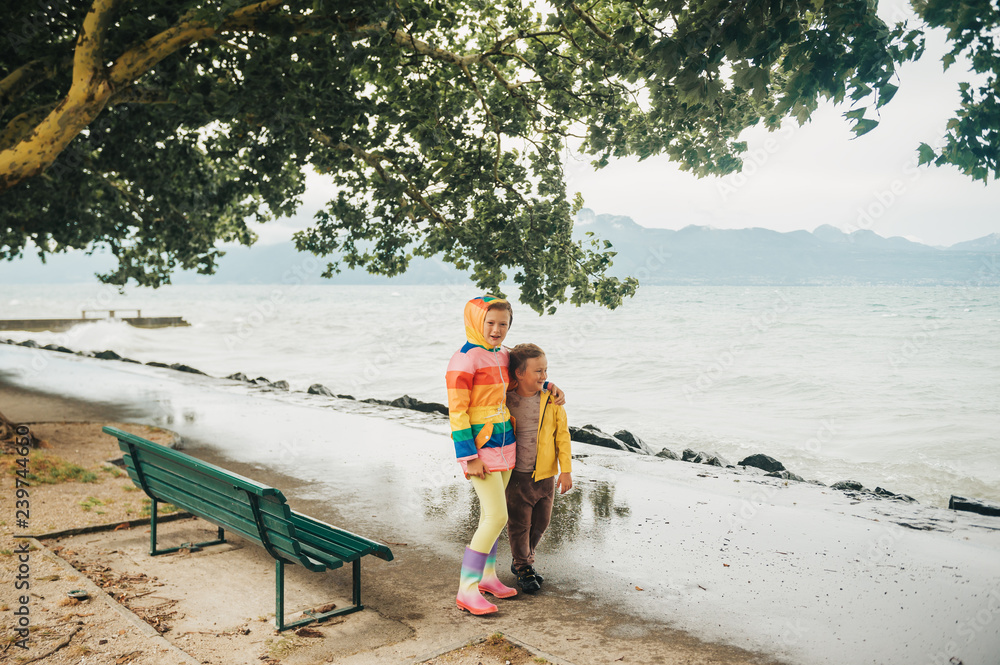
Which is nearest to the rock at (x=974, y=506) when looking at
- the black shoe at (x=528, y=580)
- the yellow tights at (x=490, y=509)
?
the black shoe at (x=528, y=580)

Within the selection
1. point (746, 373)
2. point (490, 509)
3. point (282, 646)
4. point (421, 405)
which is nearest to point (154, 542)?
point (282, 646)

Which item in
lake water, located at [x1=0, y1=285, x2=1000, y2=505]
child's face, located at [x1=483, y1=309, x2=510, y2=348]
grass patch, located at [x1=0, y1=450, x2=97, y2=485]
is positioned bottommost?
lake water, located at [x1=0, y1=285, x2=1000, y2=505]

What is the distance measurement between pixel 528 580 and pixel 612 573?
2.50 feet

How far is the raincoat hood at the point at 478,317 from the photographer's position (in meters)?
4.25

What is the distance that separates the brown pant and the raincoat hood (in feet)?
3.11

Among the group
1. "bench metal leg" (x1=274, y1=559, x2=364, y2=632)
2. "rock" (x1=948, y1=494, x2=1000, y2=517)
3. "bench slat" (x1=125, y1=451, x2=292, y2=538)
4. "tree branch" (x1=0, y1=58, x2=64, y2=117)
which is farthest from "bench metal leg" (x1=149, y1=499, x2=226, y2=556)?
"rock" (x1=948, y1=494, x2=1000, y2=517)

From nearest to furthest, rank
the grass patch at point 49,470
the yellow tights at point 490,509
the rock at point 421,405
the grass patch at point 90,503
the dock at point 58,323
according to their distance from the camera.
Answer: the yellow tights at point 490,509
the grass patch at point 90,503
the grass patch at point 49,470
the rock at point 421,405
the dock at point 58,323

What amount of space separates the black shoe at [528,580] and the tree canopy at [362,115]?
3714mm

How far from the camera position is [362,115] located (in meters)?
8.84

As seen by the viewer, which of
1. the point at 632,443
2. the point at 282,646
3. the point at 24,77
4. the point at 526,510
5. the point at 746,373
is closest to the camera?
the point at 282,646

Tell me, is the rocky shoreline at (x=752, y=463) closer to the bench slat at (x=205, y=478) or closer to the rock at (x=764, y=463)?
the rock at (x=764, y=463)

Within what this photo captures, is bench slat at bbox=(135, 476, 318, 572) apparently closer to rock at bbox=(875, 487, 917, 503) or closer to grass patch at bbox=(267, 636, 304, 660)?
grass patch at bbox=(267, 636, 304, 660)

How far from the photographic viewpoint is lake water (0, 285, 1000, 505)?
47.0 ft

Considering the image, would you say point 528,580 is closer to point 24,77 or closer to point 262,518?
point 262,518
